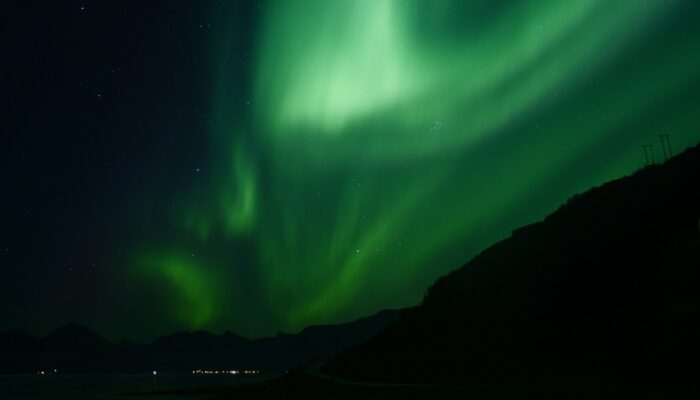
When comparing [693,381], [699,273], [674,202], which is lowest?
[693,381]

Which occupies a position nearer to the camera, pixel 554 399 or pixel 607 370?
pixel 554 399

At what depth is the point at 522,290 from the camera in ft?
219

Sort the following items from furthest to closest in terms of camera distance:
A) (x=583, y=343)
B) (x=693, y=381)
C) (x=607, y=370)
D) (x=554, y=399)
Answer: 1. (x=583, y=343)
2. (x=607, y=370)
3. (x=693, y=381)
4. (x=554, y=399)

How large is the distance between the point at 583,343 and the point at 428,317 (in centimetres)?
3316

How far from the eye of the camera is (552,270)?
62.5 meters

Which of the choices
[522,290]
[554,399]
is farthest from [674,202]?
[554,399]

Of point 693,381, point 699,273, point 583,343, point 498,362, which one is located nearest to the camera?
point 693,381

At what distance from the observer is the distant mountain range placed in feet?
111

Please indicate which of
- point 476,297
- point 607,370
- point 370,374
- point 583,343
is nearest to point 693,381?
point 607,370

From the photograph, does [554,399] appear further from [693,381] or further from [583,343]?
[583,343]

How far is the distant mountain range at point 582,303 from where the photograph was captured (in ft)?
111

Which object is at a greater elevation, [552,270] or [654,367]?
[552,270]

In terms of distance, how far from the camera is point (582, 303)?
53.6 m

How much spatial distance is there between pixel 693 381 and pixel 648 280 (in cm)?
2385
